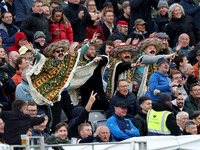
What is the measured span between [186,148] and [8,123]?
119 inches

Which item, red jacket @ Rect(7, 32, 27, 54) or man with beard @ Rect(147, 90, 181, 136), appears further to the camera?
red jacket @ Rect(7, 32, 27, 54)

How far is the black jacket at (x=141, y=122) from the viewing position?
39.9ft

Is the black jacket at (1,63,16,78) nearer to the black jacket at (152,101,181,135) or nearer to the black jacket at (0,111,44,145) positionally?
the black jacket at (0,111,44,145)

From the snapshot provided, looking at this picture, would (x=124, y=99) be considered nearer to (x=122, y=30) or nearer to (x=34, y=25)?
(x=34, y=25)

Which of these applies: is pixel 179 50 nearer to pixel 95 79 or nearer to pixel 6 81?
pixel 95 79

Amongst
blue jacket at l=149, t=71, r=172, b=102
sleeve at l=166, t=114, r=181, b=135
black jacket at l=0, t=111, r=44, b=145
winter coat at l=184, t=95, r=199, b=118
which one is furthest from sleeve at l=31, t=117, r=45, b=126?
winter coat at l=184, t=95, r=199, b=118

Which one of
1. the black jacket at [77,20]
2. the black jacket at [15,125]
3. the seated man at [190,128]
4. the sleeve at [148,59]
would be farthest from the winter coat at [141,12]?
the black jacket at [15,125]

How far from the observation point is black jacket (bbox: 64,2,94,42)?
58.5 ft

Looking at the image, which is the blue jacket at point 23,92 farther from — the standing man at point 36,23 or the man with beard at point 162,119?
the standing man at point 36,23

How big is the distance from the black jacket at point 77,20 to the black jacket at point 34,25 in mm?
1514

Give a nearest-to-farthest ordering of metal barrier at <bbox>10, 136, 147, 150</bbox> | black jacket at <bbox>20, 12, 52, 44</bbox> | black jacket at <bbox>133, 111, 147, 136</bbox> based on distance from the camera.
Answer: metal barrier at <bbox>10, 136, 147, 150</bbox>, black jacket at <bbox>133, 111, 147, 136</bbox>, black jacket at <bbox>20, 12, 52, 44</bbox>

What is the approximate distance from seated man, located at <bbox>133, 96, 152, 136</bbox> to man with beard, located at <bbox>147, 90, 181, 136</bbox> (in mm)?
537

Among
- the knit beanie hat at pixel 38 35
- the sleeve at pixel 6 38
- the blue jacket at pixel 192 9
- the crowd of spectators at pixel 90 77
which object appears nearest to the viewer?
the crowd of spectators at pixel 90 77

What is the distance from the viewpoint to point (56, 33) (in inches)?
651
